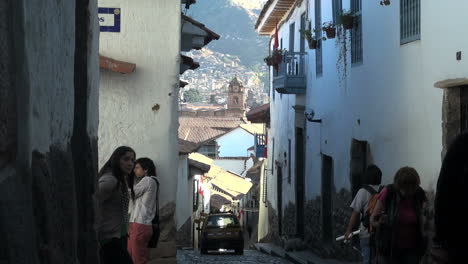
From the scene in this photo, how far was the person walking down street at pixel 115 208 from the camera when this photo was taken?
7676 mm

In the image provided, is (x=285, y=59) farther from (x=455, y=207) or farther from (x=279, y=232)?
(x=455, y=207)

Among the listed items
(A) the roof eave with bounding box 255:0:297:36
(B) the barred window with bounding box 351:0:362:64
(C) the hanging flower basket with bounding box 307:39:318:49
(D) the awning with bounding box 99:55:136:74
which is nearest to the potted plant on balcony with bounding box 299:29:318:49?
(C) the hanging flower basket with bounding box 307:39:318:49

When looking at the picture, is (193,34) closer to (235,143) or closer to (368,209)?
(368,209)

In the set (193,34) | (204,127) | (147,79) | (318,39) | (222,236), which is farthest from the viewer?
(204,127)

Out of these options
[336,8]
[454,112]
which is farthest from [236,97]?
[454,112]

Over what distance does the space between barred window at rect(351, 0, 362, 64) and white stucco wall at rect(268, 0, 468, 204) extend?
230 mm

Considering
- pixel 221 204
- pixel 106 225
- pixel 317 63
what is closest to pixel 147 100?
pixel 106 225

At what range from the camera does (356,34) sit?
1683cm

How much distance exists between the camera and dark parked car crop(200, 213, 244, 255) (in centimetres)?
2939

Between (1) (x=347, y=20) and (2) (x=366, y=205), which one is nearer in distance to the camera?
(2) (x=366, y=205)

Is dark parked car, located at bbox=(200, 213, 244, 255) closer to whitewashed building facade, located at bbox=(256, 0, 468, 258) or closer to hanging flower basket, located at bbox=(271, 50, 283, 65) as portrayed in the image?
whitewashed building facade, located at bbox=(256, 0, 468, 258)

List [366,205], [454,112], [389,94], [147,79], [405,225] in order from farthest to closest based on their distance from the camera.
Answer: [389,94], [147,79], [454,112], [366,205], [405,225]

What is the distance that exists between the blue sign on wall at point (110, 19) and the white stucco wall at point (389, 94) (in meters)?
3.99

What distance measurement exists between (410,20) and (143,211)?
532 cm
